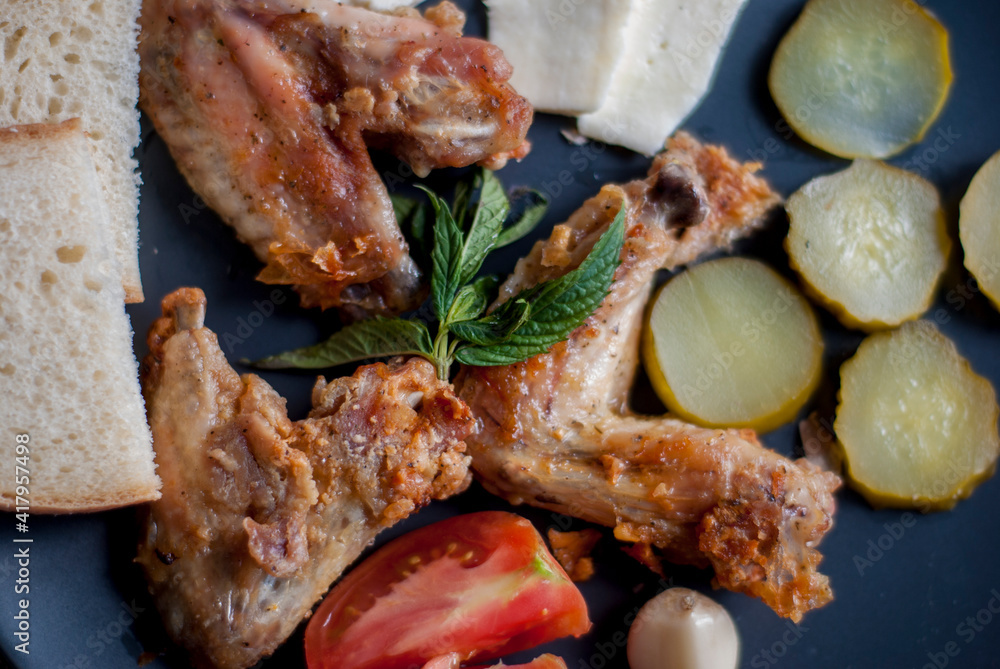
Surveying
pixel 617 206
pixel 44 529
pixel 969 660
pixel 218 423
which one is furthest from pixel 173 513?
pixel 969 660

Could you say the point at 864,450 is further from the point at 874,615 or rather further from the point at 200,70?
the point at 200,70

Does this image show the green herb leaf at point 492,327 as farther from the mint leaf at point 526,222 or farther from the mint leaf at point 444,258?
the mint leaf at point 526,222

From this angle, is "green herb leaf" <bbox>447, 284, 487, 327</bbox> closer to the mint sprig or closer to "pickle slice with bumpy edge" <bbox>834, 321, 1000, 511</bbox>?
the mint sprig

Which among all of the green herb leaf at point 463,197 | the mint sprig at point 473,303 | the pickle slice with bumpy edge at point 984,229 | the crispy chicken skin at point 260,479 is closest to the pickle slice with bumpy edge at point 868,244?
the pickle slice with bumpy edge at point 984,229

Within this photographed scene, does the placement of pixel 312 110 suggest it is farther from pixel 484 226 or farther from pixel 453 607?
pixel 453 607

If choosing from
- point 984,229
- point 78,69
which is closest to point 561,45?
point 78,69

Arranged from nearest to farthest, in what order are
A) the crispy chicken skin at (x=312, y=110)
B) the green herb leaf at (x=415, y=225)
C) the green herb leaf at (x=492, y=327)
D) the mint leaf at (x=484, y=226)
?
the crispy chicken skin at (x=312, y=110)
the green herb leaf at (x=492, y=327)
the mint leaf at (x=484, y=226)
the green herb leaf at (x=415, y=225)
